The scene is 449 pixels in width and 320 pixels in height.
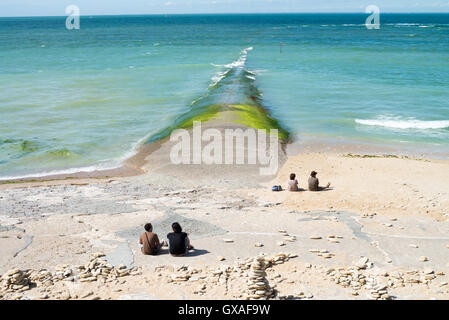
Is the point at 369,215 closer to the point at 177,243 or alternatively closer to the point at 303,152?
the point at 177,243

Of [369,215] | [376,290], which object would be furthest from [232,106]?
[376,290]

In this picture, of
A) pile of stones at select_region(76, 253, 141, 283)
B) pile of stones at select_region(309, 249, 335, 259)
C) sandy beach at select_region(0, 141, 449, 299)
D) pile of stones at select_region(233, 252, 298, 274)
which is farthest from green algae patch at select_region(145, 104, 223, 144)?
pile of stones at select_region(233, 252, 298, 274)

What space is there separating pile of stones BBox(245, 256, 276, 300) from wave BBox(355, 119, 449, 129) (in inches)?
1022

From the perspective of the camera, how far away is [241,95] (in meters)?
43.2

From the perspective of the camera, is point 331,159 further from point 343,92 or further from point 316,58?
point 316,58

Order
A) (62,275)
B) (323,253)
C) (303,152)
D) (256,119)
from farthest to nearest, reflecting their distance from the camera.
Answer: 1. (256,119)
2. (303,152)
3. (323,253)
4. (62,275)

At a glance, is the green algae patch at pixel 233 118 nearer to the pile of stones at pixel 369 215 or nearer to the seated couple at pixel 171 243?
the pile of stones at pixel 369 215

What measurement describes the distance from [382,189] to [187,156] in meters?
10.4

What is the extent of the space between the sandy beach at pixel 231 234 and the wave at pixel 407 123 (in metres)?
11.4

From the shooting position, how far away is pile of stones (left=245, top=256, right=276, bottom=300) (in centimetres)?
1120

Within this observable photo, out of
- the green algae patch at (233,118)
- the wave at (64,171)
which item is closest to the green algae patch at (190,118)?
the green algae patch at (233,118)

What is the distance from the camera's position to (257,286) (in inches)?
450

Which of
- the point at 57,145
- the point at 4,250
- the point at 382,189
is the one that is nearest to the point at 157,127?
the point at 57,145

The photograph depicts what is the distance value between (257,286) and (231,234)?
4019 mm
